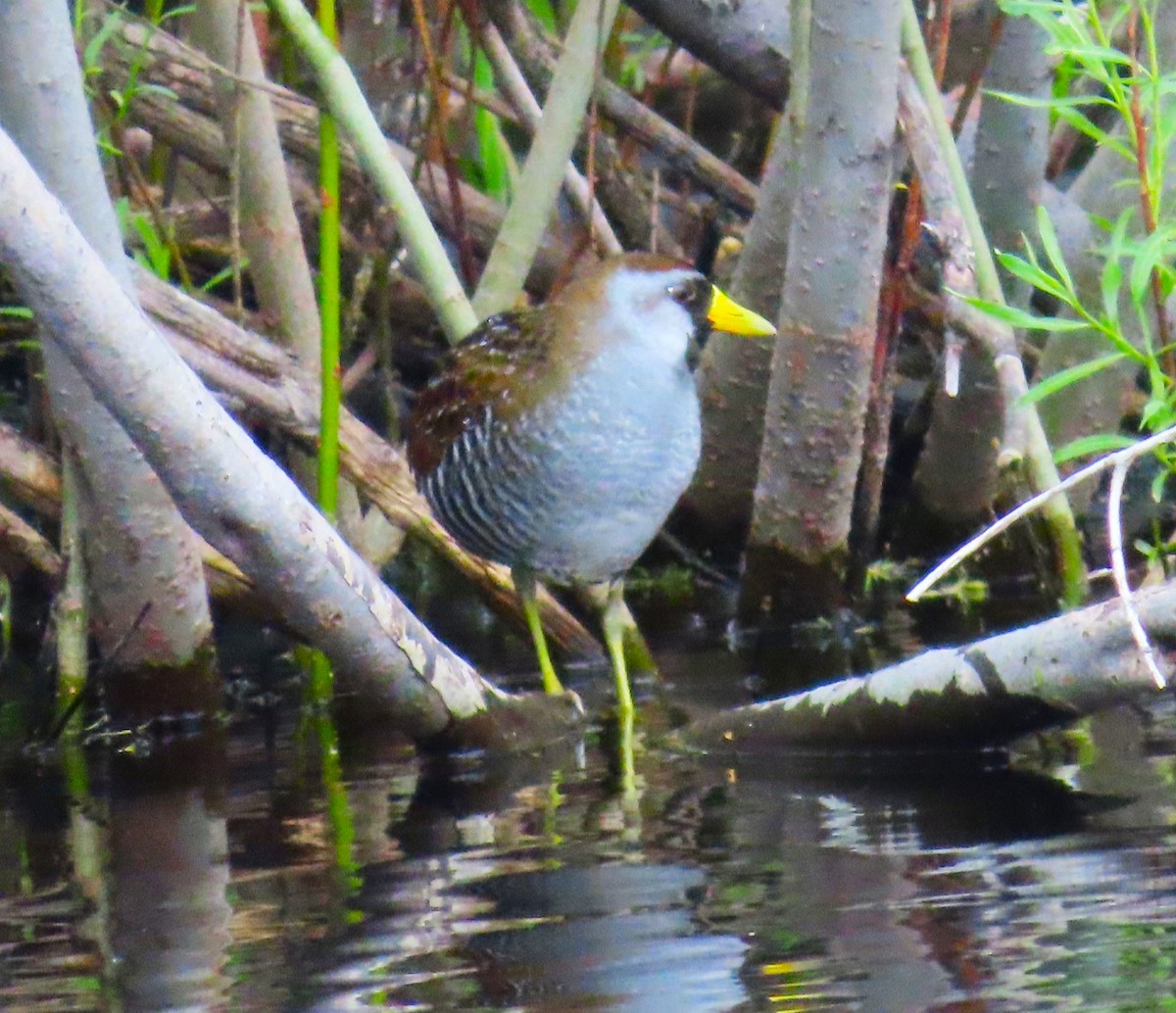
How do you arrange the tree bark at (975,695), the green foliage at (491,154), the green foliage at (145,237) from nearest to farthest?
the tree bark at (975,695) < the green foliage at (145,237) < the green foliage at (491,154)

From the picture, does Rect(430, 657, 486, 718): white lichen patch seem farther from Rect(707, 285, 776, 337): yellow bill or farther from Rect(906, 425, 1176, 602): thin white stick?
Rect(906, 425, 1176, 602): thin white stick

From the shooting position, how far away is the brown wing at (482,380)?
12.6 ft

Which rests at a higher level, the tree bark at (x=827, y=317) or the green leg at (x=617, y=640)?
the tree bark at (x=827, y=317)

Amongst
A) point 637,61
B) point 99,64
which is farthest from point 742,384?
point 99,64

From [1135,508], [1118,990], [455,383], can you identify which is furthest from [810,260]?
[1118,990]

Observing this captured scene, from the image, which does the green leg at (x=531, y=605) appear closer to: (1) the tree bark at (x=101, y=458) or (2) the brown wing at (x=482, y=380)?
(2) the brown wing at (x=482, y=380)

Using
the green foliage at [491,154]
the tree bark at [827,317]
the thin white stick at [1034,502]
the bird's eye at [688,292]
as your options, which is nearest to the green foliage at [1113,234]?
the thin white stick at [1034,502]

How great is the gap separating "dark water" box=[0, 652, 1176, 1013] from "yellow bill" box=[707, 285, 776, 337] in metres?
Answer: 0.89

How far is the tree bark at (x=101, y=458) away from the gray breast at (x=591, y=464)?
1.94ft

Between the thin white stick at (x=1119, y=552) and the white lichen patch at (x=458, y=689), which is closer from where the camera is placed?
the thin white stick at (x=1119, y=552)

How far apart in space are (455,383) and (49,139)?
101cm

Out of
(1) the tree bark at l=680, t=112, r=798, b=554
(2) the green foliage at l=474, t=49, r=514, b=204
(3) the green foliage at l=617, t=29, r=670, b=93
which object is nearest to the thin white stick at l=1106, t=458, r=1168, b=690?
(1) the tree bark at l=680, t=112, r=798, b=554

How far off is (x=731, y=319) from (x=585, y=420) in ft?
1.27

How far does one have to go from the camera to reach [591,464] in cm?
377
